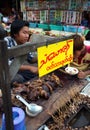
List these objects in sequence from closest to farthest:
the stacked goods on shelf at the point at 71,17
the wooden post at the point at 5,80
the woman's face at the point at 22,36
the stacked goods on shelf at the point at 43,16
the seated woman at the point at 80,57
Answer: the wooden post at the point at 5,80
the seated woman at the point at 80,57
the woman's face at the point at 22,36
the stacked goods on shelf at the point at 71,17
the stacked goods on shelf at the point at 43,16

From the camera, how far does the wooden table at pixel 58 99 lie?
1.31 meters

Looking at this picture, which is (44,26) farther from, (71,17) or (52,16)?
(71,17)

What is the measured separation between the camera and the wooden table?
1.31 meters

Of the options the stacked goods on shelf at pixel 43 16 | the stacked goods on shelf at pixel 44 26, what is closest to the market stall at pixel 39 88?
the stacked goods on shelf at pixel 44 26

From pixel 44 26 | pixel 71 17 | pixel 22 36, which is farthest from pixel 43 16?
pixel 22 36

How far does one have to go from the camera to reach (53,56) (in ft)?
4.17

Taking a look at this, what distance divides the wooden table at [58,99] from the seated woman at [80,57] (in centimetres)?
20

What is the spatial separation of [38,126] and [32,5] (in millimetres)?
4510

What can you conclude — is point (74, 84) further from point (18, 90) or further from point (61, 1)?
point (61, 1)

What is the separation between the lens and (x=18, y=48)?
94 centimetres

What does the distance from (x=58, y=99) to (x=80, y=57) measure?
1050 millimetres

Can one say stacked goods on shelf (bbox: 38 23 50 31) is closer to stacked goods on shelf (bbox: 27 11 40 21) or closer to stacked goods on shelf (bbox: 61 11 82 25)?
stacked goods on shelf (bbox: 27 11 40 21)

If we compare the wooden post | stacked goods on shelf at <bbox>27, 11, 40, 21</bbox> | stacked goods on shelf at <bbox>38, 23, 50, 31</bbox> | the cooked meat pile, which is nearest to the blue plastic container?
stacked goods on shelf at <bbox>38, 23, 50, 31</bbox>

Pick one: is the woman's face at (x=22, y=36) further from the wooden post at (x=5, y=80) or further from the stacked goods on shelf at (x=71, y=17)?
the stacked goods on shelf at (x=71, y=17)
